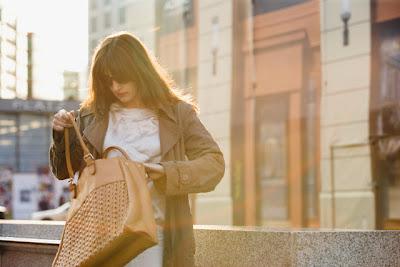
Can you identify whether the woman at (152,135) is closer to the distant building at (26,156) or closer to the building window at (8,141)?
the distant building at (26,156)

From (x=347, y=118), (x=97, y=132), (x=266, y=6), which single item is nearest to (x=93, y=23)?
(x=266, y=6)

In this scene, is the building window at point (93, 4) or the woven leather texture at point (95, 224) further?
the building window at point (93, 4)


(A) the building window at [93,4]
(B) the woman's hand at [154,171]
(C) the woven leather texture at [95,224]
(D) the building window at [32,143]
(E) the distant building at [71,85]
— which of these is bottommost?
(C) the woven leather texture at [95,224]

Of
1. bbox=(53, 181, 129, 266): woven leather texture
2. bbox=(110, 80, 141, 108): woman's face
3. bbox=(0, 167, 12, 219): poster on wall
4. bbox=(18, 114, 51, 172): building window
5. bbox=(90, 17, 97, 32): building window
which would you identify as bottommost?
bbox=(0, 167, 12, 219): poster on wall

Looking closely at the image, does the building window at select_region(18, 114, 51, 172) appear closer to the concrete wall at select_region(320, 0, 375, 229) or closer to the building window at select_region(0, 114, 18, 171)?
the building window at select_region(0, 114, 18, 171)

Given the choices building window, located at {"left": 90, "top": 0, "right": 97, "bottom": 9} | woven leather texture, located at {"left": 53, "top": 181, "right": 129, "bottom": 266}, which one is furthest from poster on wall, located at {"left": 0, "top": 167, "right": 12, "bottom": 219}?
woven leather texture, located at {"left": 53, "top": 181, "right": 129, "bottom": 266}

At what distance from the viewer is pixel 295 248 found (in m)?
3.37

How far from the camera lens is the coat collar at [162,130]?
104 inches

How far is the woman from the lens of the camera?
255 centimetres

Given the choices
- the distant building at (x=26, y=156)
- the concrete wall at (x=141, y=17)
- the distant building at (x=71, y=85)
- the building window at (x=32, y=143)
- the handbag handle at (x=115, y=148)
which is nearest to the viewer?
the handbag handle at (x=115, y=148)

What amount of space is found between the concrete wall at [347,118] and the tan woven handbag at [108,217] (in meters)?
6.35

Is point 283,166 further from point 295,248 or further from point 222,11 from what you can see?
point 295,248

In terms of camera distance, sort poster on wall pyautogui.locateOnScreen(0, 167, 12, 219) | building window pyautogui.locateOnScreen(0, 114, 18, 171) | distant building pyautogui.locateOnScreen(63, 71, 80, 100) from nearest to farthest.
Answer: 1. distant building pyautogui.locateOnScreen(63, 71, 80, 100)
2. poster on wall pyautogui.locateOnScreen(0, 167, 12, 219)
3. building window pyautogui.locateOnScreen(0, 114, 18, 171)

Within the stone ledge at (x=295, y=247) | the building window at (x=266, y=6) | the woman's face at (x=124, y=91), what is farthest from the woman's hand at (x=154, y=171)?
the building window at (x=266, y=6)
